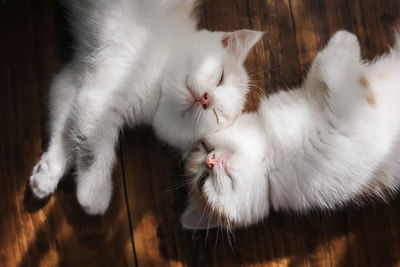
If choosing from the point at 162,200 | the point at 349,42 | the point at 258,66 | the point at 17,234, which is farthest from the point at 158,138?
the point at 349,42

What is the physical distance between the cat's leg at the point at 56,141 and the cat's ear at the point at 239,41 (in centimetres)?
58

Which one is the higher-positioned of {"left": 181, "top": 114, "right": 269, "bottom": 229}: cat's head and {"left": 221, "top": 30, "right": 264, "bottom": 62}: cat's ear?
{"left": 221, "top": 30, "right": 264, "bottom": 62}: cat's ear

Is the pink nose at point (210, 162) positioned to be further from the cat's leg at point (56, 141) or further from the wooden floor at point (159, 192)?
the cat's leg at point (56, 141)

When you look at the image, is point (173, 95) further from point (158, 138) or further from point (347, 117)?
point (347, 117)

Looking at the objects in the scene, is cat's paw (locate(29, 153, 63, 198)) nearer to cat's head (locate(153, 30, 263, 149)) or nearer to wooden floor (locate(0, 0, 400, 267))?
wooden floor (locate(0, 0, 400, 267))

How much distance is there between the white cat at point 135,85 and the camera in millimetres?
1038

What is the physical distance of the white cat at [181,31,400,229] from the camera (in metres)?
1.01

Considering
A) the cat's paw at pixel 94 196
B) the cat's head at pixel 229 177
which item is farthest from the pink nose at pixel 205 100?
the cat's paw at pixel 94 196

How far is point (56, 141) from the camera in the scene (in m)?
1.15

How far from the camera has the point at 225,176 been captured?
100 centimetres

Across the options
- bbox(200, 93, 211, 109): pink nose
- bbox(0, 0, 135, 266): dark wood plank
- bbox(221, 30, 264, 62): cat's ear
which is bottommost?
bbox(0, 0, 135, 266): dark wood plank

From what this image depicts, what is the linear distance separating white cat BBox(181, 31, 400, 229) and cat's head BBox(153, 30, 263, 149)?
0.06 metres

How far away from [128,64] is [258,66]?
Answer: 534 millimetres

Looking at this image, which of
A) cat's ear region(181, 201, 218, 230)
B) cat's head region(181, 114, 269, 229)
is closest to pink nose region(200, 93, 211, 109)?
cat's head region(181, 114, 269, 229)
